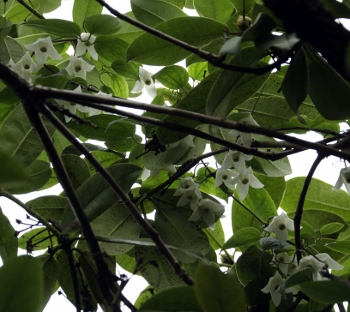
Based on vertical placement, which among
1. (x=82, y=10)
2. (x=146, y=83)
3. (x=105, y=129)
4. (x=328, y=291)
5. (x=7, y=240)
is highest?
(x=82, y=10)

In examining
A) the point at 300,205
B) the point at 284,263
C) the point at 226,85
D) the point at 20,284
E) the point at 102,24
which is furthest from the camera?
the point at 102,24

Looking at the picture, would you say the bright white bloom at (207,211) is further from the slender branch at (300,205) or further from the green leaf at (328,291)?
the green leaf at (328,291)

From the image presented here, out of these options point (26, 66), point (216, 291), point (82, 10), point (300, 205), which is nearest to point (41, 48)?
point (26, 66)

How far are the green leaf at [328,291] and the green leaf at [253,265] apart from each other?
0.32 m

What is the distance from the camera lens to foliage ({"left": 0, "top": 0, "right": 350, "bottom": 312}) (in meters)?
0.65

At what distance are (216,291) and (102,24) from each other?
0.63 meters

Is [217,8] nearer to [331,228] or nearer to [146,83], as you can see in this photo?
[146,83]

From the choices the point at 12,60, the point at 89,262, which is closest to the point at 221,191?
the point at 89,262

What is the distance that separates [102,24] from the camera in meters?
1.10

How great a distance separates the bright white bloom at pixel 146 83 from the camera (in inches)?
44.5

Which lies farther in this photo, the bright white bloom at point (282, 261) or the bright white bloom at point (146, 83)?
the bright white bloom at point (146, 83)

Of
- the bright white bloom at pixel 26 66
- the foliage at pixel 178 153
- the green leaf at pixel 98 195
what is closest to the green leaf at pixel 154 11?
the foliage at pixel 178 153

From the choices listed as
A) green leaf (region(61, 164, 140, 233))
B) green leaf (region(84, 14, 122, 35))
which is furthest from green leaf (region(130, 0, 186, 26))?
green leaf (region(61, 164, 140, 233))

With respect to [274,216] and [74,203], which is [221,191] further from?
[74,203]
